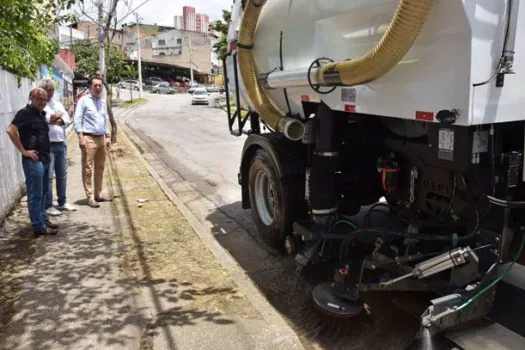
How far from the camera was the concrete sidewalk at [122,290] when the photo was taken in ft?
11.6

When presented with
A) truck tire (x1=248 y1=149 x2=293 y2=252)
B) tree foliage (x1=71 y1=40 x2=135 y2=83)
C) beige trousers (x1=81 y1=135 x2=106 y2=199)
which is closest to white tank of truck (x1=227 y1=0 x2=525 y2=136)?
truck tire (x1=248 y1=149 x2=293 y2=252)

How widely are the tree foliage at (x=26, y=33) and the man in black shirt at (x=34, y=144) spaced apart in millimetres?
1171

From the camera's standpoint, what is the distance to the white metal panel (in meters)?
2.57

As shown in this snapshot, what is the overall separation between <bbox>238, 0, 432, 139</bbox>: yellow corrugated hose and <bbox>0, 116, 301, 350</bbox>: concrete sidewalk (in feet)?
5.34

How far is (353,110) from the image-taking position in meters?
3.60

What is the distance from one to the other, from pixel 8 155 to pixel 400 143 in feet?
18.8

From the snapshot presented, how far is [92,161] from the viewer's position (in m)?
7.28

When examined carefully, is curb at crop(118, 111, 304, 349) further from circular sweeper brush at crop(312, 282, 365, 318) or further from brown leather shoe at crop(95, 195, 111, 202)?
brown leather shoe at crop(95, 195, 111, 202)

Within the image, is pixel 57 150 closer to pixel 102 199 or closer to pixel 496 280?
pixel 102 199

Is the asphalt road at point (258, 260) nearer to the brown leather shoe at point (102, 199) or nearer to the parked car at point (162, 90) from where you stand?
Answer: the brown leather shoe at point (102, 199)

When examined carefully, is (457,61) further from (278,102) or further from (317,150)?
(278,102)

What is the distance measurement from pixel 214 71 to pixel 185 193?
91.0 metres

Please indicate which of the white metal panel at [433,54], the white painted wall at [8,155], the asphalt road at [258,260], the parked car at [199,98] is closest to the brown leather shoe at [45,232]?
the white painted wall at [8,155]

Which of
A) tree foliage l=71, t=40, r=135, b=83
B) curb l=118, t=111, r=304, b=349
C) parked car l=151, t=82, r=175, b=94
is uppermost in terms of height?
tree foliage l=71, t=40, r=135, b=83
